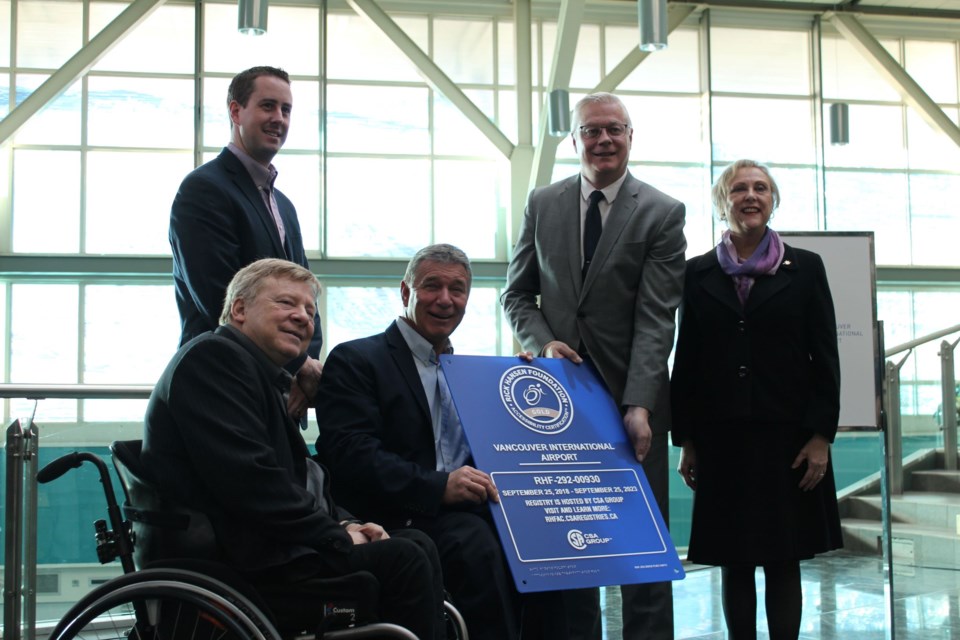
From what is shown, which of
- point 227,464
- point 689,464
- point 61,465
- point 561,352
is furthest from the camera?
point 689,464

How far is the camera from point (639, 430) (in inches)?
112

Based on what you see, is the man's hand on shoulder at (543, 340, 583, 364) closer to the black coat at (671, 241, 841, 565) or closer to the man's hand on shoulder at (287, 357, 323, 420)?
the black coat at (671, 241, 841, 565)

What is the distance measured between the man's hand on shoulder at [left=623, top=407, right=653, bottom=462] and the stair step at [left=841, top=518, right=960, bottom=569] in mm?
4402

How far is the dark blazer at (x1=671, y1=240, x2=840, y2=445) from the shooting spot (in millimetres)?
3031

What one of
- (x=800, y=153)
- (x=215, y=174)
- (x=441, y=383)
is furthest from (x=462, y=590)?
(x=800, y=153)

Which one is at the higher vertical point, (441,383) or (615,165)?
(615,165)

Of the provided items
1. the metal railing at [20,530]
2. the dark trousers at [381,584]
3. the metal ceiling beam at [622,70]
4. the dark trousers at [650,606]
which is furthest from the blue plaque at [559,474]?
the metal ceiling beam at [622,70]

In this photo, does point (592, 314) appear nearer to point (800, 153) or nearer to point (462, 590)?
point (462, 590)

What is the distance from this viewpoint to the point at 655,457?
2957 mm

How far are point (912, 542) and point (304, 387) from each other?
17.1 feet

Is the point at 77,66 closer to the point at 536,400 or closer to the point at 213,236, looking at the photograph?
the point at 213,236

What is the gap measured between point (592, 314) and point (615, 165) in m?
0.42

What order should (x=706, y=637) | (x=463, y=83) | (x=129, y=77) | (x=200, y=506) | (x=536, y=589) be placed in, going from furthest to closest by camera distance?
(x=463, y=83)
(x=129, y=77)
(x=706, y=637)
(x=536, y=589)
(x=200, y=506)

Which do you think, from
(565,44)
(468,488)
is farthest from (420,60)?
(468,488)
